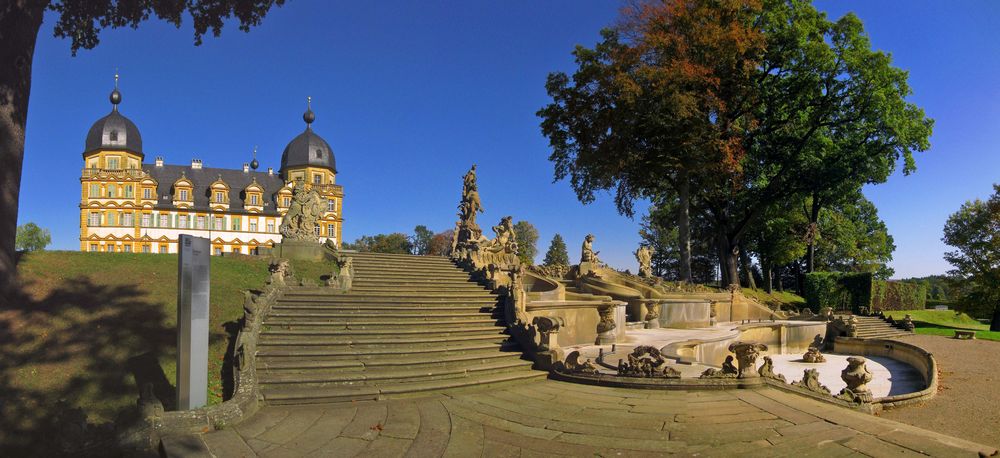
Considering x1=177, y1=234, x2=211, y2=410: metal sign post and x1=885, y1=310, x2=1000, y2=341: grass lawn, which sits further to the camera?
x1=885, y1=310, x2=1000, y2=341: grass lawn

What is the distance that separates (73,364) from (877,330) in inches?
1273

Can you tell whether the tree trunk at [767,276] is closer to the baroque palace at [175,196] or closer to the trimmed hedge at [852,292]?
the trimmed hedge at [852,292]

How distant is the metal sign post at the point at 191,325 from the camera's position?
749 cm

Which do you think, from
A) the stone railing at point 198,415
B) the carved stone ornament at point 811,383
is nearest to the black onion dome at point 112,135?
the stone railing at point 198,415

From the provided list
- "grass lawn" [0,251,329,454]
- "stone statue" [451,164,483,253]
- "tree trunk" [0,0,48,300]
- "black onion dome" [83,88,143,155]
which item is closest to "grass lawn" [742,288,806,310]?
"stone statue" [451,164,483,253]

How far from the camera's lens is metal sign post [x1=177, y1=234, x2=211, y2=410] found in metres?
7.49

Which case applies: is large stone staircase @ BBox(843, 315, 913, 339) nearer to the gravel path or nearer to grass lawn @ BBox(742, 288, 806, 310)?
grass lawn @ BBox(742, 288, 806, 310)

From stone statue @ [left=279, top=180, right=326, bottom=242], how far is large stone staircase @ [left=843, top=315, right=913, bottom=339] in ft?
80.6

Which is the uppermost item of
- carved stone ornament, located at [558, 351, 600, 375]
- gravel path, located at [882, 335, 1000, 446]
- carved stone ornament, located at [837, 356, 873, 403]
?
carved stone ornament, located at [558, 351, 600, 375]

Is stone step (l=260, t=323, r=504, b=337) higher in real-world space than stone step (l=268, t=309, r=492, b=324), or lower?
lower

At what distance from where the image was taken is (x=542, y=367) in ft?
36.6

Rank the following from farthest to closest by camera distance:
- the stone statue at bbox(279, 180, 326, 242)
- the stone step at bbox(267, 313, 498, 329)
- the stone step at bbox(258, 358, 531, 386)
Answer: the stone statue at bbox(279, 180, 326, 242) < the stone step at bbox(267, 313, 498, 329) < the stone step at bbox(258, 358, 531, 386)

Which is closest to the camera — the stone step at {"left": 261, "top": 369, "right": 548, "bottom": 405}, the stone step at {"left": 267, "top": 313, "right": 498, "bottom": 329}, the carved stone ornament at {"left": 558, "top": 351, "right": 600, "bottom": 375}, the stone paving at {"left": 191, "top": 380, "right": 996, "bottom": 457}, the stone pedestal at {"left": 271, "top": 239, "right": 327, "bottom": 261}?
the stone paving at {"left": 191, "top": 380, "right": 996, "bottom": 457}

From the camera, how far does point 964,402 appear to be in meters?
12.0
